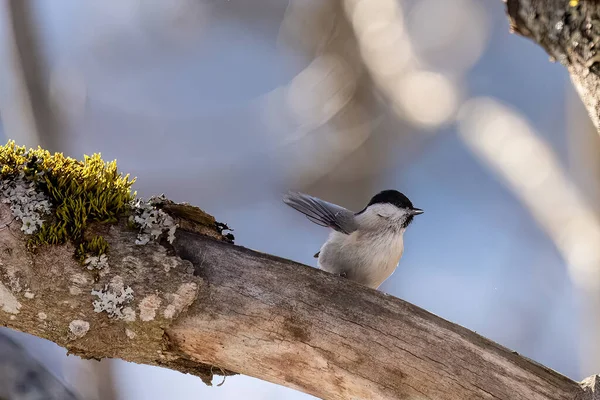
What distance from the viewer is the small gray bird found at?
1926 millimetres

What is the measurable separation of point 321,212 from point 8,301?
979mm

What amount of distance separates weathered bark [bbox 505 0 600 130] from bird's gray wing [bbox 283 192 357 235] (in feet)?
3.07

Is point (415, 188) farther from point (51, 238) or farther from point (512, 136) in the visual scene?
point (51, 238)

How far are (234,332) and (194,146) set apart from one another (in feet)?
9.84

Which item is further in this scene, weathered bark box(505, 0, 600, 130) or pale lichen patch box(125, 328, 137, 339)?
pale lichen patch box(125, 328, 137, 339)

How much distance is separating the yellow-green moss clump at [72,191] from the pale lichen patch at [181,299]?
0.19 metres

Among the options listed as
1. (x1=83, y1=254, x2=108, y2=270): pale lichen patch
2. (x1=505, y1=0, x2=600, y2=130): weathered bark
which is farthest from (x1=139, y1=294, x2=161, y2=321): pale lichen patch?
(x1=505, y1=0, x2=600, y2=130): weathered bark

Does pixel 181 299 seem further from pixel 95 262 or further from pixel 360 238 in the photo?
pixel 360 238

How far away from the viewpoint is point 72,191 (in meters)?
1.37

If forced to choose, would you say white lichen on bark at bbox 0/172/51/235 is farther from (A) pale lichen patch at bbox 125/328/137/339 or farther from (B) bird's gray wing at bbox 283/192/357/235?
(B) bird's gray wing at bbox 283/192/357/235

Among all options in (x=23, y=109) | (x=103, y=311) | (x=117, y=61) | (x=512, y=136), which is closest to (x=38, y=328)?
(x=103, y=311)

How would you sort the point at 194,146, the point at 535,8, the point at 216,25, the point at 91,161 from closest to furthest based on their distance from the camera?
the point at 535,8
the point at 91,161
the point at 194,146
the point at 216,25

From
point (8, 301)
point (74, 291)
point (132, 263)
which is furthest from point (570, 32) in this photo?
point (8, 301)

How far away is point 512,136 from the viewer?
3363 millimetres
